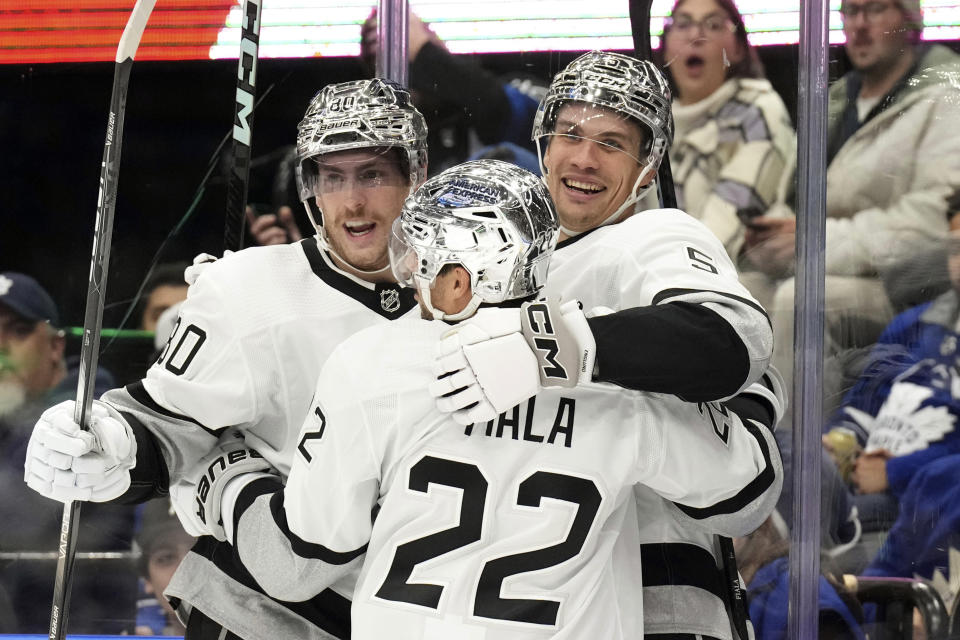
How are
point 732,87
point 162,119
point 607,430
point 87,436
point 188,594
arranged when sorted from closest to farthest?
point 607,430
point 87,436
point 188,594
point 732,87
point 162,119

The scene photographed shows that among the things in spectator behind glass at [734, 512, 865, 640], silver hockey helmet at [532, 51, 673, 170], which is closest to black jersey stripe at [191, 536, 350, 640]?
silver hockey helmet at [532, 51, 673, 170]

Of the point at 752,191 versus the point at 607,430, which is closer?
the point at 607,430

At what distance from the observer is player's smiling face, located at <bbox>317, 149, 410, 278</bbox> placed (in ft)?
6.08

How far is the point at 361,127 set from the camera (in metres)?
1.83

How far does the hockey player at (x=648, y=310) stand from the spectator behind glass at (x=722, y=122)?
939mm

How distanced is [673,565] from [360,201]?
79cm

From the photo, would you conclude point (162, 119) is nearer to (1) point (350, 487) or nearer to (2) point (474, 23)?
(2) point (474, 23)

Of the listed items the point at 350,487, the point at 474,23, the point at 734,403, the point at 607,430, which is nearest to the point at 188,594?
the point at 350,487

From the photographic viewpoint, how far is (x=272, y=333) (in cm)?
181

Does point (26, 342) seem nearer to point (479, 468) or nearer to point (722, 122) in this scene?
point (722, 122)

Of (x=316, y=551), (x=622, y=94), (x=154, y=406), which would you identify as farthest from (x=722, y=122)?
(x=316, y=551)

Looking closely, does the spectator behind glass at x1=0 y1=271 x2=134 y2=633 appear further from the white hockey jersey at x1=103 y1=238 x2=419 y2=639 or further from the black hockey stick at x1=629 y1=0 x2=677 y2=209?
the black hockey stick at x1=629 y1=0 x2=677 y2=209

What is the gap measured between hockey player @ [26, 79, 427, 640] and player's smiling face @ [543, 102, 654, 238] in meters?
0.28

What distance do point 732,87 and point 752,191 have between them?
0.86 feet
